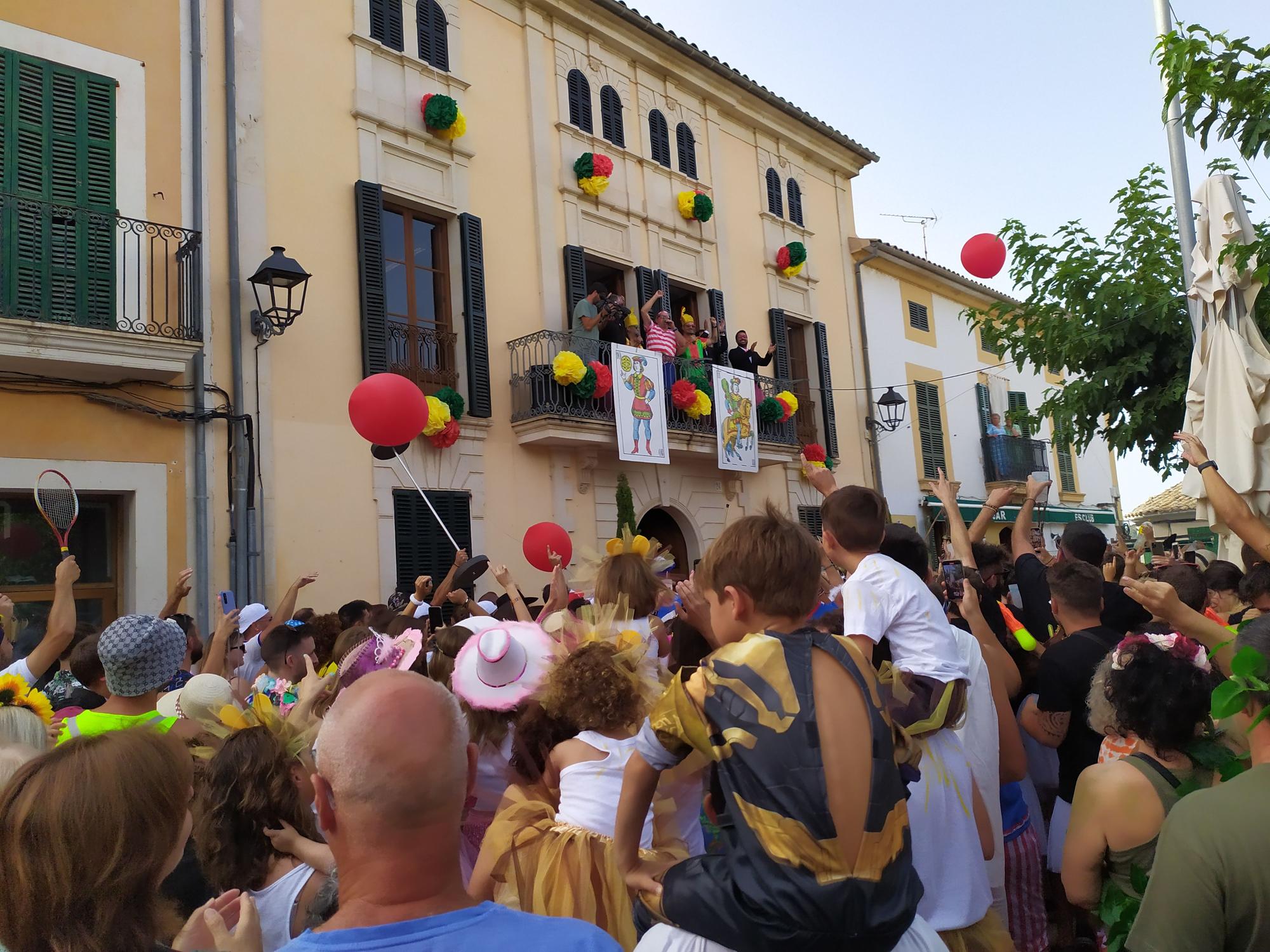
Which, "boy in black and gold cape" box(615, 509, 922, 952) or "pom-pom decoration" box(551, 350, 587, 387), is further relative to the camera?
"pom-pom decoration" box(551, 350, 587, 387)

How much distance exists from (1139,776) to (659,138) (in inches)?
534

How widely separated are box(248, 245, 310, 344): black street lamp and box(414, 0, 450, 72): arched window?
3607 millimetres

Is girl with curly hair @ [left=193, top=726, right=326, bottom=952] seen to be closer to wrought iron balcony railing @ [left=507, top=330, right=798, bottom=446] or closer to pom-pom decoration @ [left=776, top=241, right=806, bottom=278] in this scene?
wrought iron balcony railing @ [left=507, top=330, right=798, bottom=446]

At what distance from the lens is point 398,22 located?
11383 millimetres

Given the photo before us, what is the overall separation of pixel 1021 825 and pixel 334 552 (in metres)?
7.85

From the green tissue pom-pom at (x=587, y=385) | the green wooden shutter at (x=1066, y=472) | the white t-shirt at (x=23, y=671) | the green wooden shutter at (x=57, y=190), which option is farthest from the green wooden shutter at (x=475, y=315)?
the green wooden shutter at (x=1066, y=472)

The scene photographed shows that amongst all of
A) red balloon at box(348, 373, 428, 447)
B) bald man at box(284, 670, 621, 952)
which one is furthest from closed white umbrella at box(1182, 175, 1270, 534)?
red balloon at box(348, 373, 428, 447)

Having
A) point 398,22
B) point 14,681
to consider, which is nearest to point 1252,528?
point 14,681

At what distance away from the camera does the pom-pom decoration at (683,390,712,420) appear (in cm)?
1316

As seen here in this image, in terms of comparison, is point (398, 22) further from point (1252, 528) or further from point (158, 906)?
point (158, 906)

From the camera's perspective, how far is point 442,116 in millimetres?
11180

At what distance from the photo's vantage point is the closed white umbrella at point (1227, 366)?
18.7 feet

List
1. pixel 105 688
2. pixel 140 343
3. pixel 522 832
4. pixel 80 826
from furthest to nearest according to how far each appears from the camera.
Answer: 1. pixel 140 343
2. pixel 105 688
3. pixel 522 832
4. pixel 80 826

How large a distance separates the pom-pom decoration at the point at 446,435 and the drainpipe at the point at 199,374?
2468 mm
